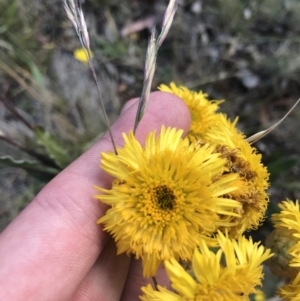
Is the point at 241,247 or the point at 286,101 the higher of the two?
the point at 286,101

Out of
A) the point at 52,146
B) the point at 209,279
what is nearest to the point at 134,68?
the point at 52,146

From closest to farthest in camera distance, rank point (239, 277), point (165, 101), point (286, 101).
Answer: point (239, 277), point (165, 101), point (286, 101)

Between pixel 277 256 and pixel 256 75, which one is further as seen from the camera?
pixel 256 75

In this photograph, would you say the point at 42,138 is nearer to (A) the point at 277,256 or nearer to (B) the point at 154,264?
(B) the point at 154,264

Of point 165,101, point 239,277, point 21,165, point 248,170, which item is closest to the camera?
point 239,277

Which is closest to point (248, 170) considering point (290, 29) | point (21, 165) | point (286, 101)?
point (21, 165)

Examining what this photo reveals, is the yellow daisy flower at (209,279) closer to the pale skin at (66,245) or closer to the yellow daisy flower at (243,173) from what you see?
the yellow daisy flower at (243,173)
